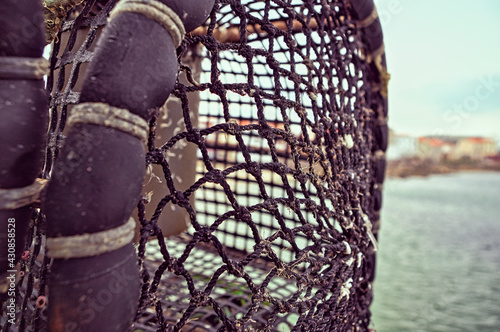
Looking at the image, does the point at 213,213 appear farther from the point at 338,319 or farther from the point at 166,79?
the point at 166,79

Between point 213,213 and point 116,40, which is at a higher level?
point 116,40

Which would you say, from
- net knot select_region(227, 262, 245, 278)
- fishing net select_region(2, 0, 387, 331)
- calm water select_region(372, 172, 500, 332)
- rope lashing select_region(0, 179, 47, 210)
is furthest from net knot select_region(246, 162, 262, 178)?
calm water select_region(372, 172, 500, 332)

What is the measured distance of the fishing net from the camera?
15.2 inches

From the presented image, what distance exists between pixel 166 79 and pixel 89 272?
0.59ft

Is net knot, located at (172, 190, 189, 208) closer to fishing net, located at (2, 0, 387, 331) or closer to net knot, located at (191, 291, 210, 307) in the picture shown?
fishing net, located at (2, 0, 387, 331)

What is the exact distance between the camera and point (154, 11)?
28cm

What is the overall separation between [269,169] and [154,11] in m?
0.25

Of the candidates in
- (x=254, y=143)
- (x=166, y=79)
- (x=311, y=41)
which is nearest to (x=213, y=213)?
(x=254, y=143)

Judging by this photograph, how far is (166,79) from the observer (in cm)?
30

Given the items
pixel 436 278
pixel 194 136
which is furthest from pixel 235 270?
pixel 436 278

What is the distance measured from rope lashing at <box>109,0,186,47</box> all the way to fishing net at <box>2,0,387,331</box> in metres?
0.06

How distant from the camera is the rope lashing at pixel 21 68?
0.28 meters

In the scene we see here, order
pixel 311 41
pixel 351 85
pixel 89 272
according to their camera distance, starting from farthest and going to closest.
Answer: pixel 351 85 → pixel 311 41 → pixel 89 272

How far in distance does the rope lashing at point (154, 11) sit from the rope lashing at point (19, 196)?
0.57 feet
